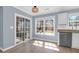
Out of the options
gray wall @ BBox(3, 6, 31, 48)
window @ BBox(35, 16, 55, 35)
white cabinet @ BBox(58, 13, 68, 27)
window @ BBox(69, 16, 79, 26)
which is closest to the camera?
gray wall @ BBox(3, 6, 31, 48)

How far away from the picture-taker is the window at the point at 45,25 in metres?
6.88

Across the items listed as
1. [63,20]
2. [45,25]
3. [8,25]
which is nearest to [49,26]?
[45,25]

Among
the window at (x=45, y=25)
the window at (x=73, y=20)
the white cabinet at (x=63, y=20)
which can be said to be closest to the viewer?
the window at (x=73, y=20)

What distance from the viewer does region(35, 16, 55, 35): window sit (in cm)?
688

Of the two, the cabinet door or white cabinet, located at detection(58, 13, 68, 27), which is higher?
white cabinet, located at detection(58, 13, 68, 27)

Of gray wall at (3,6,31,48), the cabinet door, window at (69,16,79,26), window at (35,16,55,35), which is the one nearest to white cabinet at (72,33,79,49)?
the cabinet door

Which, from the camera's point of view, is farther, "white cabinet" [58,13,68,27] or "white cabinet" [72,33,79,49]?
"white cabinet" [58,13,68,27]

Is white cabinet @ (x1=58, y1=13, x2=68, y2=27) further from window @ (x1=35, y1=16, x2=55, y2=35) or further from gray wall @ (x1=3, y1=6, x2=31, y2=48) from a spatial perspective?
gray wall @ (x1=3, y1=6, x2=31, y2=48)

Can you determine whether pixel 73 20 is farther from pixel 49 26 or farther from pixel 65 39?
pixel 49 26

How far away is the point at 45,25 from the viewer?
24.0 feet

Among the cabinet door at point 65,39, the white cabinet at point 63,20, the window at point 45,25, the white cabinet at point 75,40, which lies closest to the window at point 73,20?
the white cabinet at point 63,20

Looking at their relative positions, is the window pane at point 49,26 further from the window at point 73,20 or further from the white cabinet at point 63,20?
the window at point 73,20
